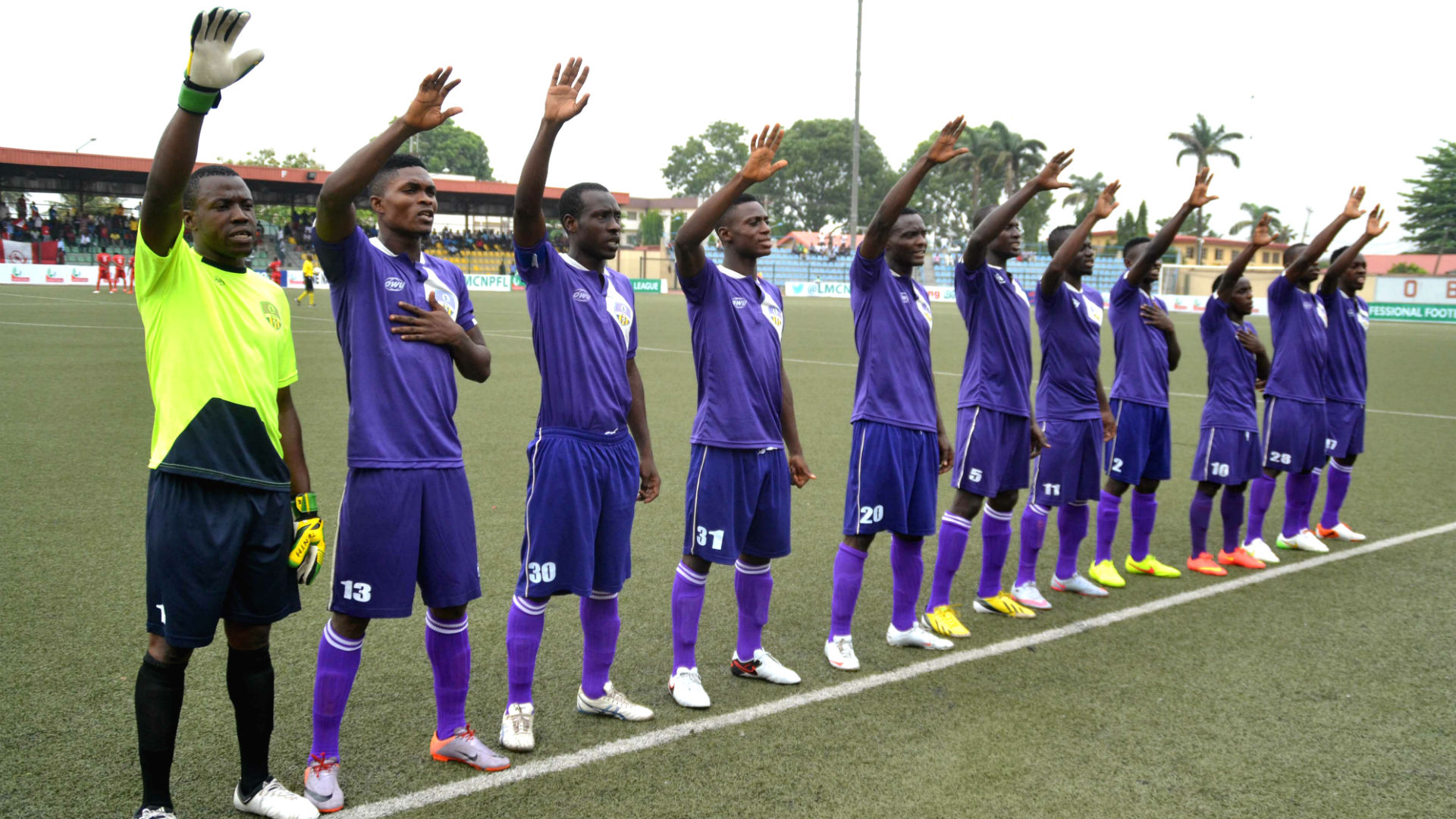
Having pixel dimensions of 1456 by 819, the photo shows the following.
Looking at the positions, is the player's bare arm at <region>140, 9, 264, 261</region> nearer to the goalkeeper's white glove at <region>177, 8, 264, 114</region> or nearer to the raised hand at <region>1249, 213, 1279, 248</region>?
the goalkeeper's white glove at <region>177, 8, 264, 114</region>

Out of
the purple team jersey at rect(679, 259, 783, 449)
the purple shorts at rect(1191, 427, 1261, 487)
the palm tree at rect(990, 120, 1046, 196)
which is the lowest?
the purple shorts at rect(1191, 427, 1261, 487)

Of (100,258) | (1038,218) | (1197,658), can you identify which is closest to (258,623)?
(1197,658)

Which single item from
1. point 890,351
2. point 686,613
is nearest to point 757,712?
point 686,613

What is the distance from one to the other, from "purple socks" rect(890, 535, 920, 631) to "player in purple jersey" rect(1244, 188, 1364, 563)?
130 inches

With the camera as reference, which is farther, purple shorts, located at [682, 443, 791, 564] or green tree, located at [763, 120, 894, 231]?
green tree, located at [763, 120, 894, 231]

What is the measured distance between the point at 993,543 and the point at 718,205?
8.88 feet

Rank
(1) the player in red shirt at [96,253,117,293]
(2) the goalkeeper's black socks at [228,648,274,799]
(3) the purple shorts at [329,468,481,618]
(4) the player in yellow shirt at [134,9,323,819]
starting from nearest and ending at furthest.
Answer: (4) the player in yellow shirt at [134,9,323,819], (2) the goalkeeper's black socks at [228,648,274,799], (3) the purple shorts at [329,468,481,618], (1) the player in red shirt at [96,253,117,293]

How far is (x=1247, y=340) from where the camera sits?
6.75m

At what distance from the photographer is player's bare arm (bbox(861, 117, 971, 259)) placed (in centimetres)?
454

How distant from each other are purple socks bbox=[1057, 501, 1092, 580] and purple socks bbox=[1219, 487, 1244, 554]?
1385 millimetres

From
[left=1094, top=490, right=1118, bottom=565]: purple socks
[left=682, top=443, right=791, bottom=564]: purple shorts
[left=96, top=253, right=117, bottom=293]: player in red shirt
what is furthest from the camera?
[left=96, top=253, right=117, bottom=293]: player in red shirt

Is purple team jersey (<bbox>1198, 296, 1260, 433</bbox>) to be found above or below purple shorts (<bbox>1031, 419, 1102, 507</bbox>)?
above

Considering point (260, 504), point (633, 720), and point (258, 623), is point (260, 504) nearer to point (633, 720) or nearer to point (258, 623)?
point (258, 623)

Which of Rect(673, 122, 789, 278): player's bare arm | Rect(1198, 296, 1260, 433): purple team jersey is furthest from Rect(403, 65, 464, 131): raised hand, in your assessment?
Rect(1198, 296, 1260, 433): purple team jersey
